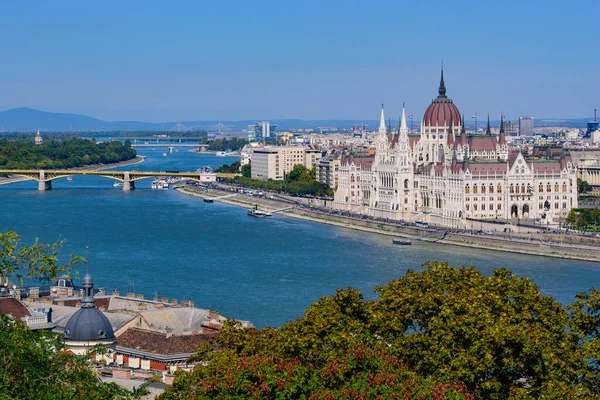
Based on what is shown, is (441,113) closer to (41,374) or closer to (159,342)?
(159,342)

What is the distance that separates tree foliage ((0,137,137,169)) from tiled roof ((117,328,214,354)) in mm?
86370

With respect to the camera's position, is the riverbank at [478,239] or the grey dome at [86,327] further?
the riverbank at [478,239]

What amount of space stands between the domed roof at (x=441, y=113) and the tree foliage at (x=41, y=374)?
58817 mm

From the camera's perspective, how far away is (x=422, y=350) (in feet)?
53.8

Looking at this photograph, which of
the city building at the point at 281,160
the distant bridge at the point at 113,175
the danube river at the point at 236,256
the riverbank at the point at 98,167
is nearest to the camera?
the danube river at the point at 236,256

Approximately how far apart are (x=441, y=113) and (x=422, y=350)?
55802mm

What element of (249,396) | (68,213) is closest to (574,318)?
(249,396)

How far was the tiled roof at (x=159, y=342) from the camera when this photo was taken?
1933cm

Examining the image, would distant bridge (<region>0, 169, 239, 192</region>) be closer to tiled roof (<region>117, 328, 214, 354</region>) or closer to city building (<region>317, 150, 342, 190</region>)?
city building (<region>317, 150, 342, 190</region>)

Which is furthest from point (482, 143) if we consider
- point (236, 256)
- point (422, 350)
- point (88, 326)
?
point (422, 350)

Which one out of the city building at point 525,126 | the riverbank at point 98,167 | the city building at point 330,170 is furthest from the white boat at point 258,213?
the city building at point 525,126

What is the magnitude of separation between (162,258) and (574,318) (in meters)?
27.0

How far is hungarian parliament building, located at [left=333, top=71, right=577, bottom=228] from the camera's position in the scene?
6109 cm

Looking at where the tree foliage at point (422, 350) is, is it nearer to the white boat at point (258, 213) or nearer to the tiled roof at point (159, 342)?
the tiled roof at point (159, 342)
